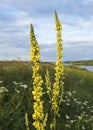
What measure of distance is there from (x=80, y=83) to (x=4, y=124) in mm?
9877

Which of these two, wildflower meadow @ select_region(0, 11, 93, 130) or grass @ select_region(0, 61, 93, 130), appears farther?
grass @ select_region(0, 61, 93, 130)

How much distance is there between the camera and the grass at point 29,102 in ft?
47.4

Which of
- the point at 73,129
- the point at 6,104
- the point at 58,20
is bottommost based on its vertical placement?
the point at 73,129

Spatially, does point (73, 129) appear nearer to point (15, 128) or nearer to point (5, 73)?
point (15, 128)

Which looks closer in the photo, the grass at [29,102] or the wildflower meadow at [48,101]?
the wildflower meadow at [48,101]

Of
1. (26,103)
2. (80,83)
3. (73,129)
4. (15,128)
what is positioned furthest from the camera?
(80,83)

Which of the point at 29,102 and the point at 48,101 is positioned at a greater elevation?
the point at 29,102

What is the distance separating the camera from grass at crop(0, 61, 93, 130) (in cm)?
1444

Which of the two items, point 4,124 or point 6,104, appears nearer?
point 4,124

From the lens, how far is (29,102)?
16375 mm

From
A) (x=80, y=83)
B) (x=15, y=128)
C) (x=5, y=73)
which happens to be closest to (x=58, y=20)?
(x=15, y=128)

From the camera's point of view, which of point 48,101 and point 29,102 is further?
point 48,101

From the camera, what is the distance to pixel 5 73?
19.9 metres

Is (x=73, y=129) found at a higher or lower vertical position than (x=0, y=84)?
lower
